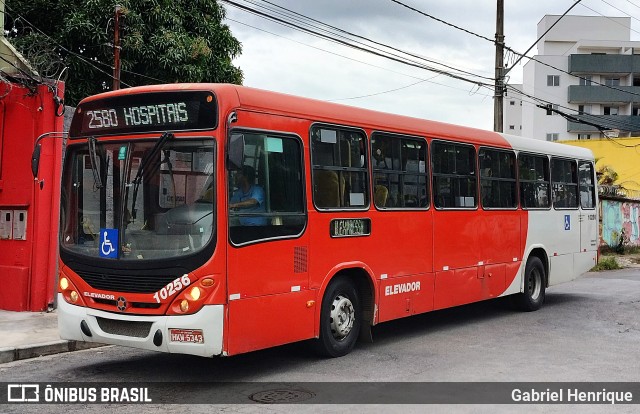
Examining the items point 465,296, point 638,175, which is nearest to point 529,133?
point 638,175

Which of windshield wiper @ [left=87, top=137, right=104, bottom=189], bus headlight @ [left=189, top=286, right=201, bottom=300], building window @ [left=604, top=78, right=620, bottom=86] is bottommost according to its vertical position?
bus headlight @ [left=189, top=286, right=201, bottom=300]

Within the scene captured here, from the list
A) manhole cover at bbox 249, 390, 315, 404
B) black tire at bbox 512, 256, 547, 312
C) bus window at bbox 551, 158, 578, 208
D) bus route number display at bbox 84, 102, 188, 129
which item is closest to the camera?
manhole cover at bbox 249, 390, 315, 404

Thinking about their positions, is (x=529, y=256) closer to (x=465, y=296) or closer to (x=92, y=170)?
(x=465, y=296)

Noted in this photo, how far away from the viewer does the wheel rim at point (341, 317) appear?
8953mm

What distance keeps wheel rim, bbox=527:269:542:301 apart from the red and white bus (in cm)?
355

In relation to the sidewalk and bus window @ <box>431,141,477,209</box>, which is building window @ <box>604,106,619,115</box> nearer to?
bus window @ <box>431,141,477,209</box>

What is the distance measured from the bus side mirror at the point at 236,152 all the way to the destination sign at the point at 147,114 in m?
0.25

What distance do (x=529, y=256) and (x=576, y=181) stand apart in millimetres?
2421

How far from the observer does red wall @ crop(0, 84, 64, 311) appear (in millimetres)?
12109

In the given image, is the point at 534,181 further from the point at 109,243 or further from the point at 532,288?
the point at 109,243

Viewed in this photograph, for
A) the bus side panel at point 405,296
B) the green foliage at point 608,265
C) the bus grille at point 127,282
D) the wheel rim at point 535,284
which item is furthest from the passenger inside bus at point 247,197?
the green foliage at point 608,265

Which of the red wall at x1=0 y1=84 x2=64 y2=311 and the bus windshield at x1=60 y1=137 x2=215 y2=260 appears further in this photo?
the red wall at x1=0 y1=84 x2=64 y2=311

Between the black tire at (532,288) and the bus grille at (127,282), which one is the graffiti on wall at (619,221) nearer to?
the black tire at (532,288)

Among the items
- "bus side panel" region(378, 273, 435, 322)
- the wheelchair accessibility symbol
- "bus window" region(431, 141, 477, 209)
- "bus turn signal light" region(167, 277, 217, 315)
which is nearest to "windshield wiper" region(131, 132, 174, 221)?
the wheelchair accessibility symbol
